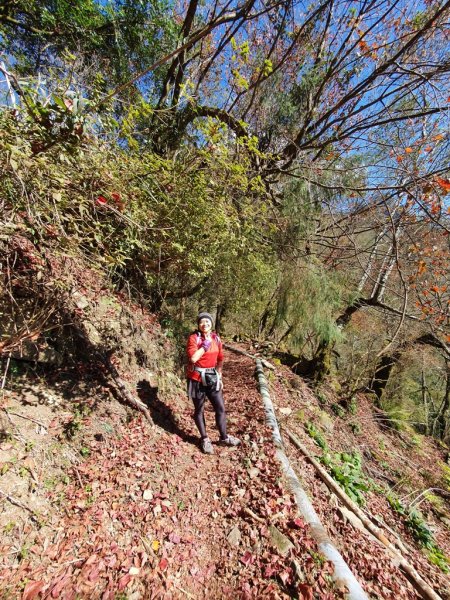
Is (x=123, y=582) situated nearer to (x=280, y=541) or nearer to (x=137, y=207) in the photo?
(x=280, y=541)

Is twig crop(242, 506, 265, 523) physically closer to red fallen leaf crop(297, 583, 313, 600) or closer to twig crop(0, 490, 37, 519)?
red fallen leaf crop(297, 583, 313, 600)

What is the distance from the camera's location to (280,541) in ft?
8.70

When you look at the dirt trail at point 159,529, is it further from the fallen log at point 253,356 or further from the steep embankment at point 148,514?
the fallen log at point 253,356

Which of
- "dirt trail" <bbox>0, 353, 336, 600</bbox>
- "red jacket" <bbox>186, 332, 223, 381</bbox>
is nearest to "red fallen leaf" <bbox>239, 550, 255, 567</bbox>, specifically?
"dirt trail" <bbox>0, 353, 336, 600</bbox>

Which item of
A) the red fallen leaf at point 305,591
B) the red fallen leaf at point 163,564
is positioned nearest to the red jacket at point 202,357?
the red fallen leaf at point 163,564

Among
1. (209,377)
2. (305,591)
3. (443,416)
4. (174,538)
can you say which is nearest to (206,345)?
(209,377)

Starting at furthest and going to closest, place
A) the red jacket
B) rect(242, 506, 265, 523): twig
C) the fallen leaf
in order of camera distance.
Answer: the red jacket < rect(242, 506, 265, 523): twig < the fallen leaf

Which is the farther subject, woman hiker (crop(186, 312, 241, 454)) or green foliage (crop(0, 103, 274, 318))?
woman hiker (crop(186, 312, 241, 454))

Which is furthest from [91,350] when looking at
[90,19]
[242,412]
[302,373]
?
[90,19]

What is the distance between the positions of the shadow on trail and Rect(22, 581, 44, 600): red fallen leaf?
217 centimetres

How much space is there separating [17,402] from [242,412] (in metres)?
3.58

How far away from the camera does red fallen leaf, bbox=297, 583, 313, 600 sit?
216 centimetres

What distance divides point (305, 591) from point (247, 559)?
0.59 metres

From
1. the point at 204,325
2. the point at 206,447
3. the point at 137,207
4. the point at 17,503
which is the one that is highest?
the point at 137,207
